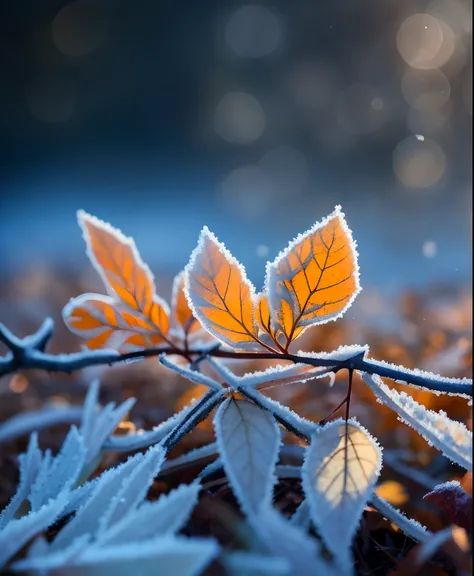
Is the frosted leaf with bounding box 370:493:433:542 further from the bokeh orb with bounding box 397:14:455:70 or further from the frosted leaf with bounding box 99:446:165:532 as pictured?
A: the bokeh orb with bounding box 397:14:455:70

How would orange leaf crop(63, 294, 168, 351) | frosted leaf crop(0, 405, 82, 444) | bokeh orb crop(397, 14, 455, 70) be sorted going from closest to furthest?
orange leaf crop(63, 294, 168, 351), frosted leaf crop(0, 405, 82, 444), bokeh orb crop(397, 14, 455, 70)

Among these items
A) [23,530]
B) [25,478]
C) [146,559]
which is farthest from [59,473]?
[146,559]

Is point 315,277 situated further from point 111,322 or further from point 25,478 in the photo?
point 25,478

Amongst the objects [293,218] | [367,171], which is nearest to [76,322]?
[293,218]

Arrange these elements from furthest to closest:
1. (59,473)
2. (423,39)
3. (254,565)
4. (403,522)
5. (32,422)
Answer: (423,39), (32,422), (59,473), (403,522), (254,565)

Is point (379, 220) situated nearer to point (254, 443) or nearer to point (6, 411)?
point (6, 411)

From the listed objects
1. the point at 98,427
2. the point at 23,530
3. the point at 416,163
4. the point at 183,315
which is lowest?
the point at 23,530

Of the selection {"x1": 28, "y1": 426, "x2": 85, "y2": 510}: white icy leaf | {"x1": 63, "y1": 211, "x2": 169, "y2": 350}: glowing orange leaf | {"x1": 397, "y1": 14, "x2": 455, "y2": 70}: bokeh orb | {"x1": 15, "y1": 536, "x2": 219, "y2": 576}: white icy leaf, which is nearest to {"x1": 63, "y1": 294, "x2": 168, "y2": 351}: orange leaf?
{"x1": 63, "y1": 211, "x2": 169, "y2": 350}: glowing orange leaf
